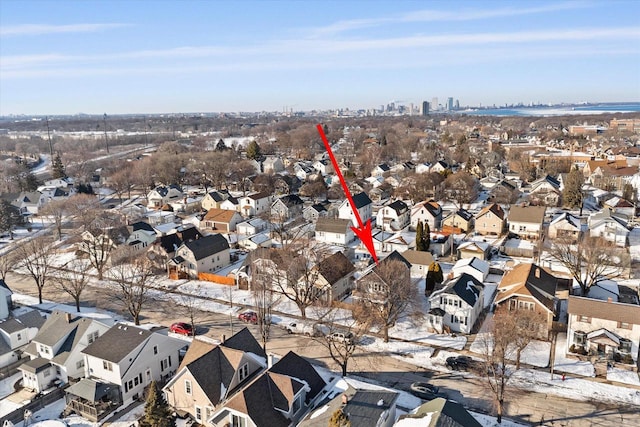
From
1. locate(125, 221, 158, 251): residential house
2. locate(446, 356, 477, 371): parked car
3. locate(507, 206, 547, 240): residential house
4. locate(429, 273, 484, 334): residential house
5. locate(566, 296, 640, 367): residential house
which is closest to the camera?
locate(446, 356, 477, 371): parked car

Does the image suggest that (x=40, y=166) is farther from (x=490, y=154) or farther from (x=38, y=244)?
(x=490, y=154)

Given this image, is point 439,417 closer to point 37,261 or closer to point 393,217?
point 37,261

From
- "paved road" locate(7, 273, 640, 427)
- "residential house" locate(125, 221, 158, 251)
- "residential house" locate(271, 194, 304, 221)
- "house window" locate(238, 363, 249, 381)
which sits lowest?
"paved road" locate(7, 273, 640, 427)

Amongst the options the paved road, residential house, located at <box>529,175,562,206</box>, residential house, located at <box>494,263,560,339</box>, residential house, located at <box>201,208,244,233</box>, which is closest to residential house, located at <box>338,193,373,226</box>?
residential house, located at <box>201,208,244,233</box>

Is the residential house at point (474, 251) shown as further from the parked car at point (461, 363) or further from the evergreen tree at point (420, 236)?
the parked car at point (461, 363)

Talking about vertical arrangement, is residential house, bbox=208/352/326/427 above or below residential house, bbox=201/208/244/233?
A: below

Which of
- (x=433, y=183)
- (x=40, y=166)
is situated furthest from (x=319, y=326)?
(x=40, y=166)

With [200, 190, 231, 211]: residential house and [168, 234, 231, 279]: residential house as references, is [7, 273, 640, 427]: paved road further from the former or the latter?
[200, 190, 231, 211]: residential house
